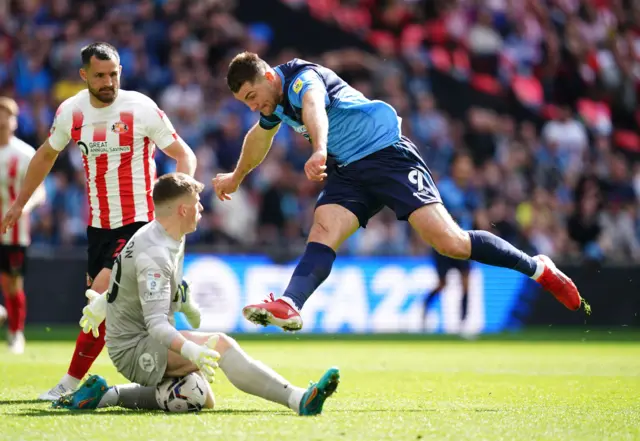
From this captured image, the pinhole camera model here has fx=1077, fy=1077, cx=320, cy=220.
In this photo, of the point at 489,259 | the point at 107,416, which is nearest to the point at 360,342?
the point at 489,259

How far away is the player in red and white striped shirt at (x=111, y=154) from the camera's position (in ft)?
24.5

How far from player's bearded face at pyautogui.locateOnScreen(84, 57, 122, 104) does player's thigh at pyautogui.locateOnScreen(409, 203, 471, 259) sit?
87.7 inches

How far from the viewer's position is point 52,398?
7070 millimetres

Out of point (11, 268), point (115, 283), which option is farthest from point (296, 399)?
point (11, 268)

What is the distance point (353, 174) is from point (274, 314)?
1.34 meters

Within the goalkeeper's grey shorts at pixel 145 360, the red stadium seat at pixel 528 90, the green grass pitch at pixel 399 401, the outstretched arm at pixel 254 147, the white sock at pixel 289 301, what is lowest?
the green grass pitch at pixel 399 401

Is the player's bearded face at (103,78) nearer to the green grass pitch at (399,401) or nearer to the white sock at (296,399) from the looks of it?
the green grass pitch at (399,401)

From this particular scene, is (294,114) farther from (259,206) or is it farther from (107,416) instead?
(259,206)

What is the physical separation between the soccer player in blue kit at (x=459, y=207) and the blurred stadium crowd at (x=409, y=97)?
0.26 m

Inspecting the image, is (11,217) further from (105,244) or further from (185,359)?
(185,359)

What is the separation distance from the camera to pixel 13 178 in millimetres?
12312

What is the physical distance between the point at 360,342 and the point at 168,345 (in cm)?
868

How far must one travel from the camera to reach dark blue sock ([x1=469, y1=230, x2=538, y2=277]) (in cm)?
727

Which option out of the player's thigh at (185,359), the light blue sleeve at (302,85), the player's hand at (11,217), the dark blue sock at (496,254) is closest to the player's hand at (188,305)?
the player's thigh at (185,359)
